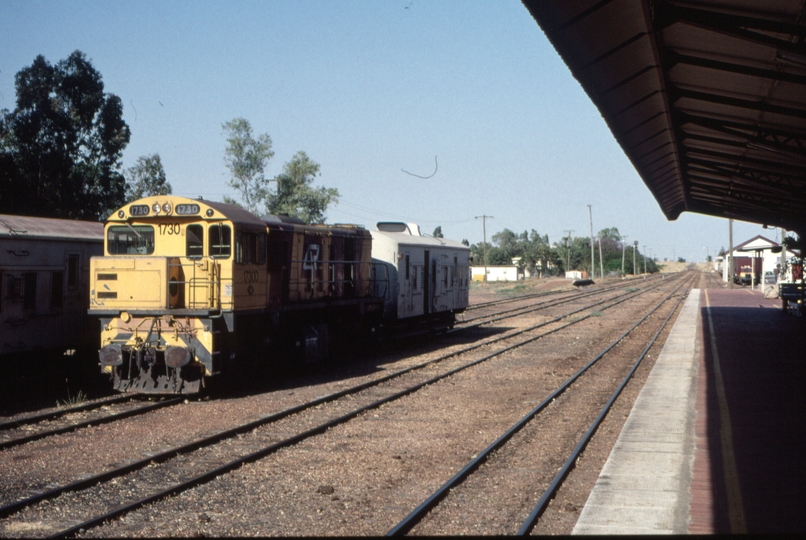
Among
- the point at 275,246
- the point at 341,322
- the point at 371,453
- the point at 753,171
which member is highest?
the point at 753,171

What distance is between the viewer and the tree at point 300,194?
60.5 m

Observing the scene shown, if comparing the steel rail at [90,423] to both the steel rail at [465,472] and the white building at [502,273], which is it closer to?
the steel rail at [465,472]

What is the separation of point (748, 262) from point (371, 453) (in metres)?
89.7

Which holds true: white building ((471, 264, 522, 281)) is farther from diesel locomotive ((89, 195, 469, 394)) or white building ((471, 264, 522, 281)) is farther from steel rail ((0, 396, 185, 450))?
steel rail ((0, 396, 185, 450))

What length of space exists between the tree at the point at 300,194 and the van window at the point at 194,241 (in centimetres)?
4592

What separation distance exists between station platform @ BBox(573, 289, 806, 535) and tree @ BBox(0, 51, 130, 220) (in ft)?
98.8

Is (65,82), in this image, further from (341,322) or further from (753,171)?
(753,171)

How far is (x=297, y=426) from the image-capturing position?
36.9ft

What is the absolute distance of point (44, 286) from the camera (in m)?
13.8

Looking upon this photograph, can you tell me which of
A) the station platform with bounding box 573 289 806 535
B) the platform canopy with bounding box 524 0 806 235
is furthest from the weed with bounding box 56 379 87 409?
the platform canopy with bounding box 524 0 806 235

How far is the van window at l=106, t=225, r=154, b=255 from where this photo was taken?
45.8ft

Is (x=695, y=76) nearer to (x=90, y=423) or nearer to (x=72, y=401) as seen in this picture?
(x=90, y=423)

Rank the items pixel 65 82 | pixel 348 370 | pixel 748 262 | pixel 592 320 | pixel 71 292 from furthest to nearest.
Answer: pixel 748 262, pixel 65 82, pixel 592 320, pixel 348 370, pixel 71 292

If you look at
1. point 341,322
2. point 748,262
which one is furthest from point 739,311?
point 748,262
